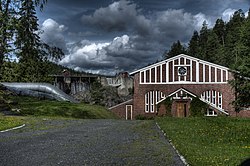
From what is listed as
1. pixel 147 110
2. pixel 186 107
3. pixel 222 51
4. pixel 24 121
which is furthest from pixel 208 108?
pixel 222 51

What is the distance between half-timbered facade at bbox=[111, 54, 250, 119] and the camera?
139ft

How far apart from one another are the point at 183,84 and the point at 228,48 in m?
48.1

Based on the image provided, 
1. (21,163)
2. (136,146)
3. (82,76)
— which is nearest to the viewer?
(21,163)

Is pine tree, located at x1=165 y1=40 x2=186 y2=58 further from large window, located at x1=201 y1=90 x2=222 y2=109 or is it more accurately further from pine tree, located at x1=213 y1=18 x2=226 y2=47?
large window, located at x1=201 y1=90 x2=222 y2=109

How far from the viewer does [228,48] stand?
87.0 m

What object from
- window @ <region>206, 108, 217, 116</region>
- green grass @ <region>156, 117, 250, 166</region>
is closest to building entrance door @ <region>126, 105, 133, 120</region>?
window @ <region>206, 108, 217, 116</region>

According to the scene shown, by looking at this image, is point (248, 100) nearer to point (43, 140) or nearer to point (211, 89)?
point (211, 89)

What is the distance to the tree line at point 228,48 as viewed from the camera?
2904cm

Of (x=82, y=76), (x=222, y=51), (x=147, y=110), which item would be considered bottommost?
(x=147, y=110)

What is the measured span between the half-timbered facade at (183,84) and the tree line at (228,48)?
9.84 ft

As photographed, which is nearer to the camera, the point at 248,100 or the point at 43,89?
the point at 248,100

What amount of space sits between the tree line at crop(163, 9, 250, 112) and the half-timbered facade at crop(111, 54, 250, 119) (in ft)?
9.84

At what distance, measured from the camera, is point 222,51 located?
3302 inches

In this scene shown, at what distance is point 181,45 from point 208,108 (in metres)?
77.4
